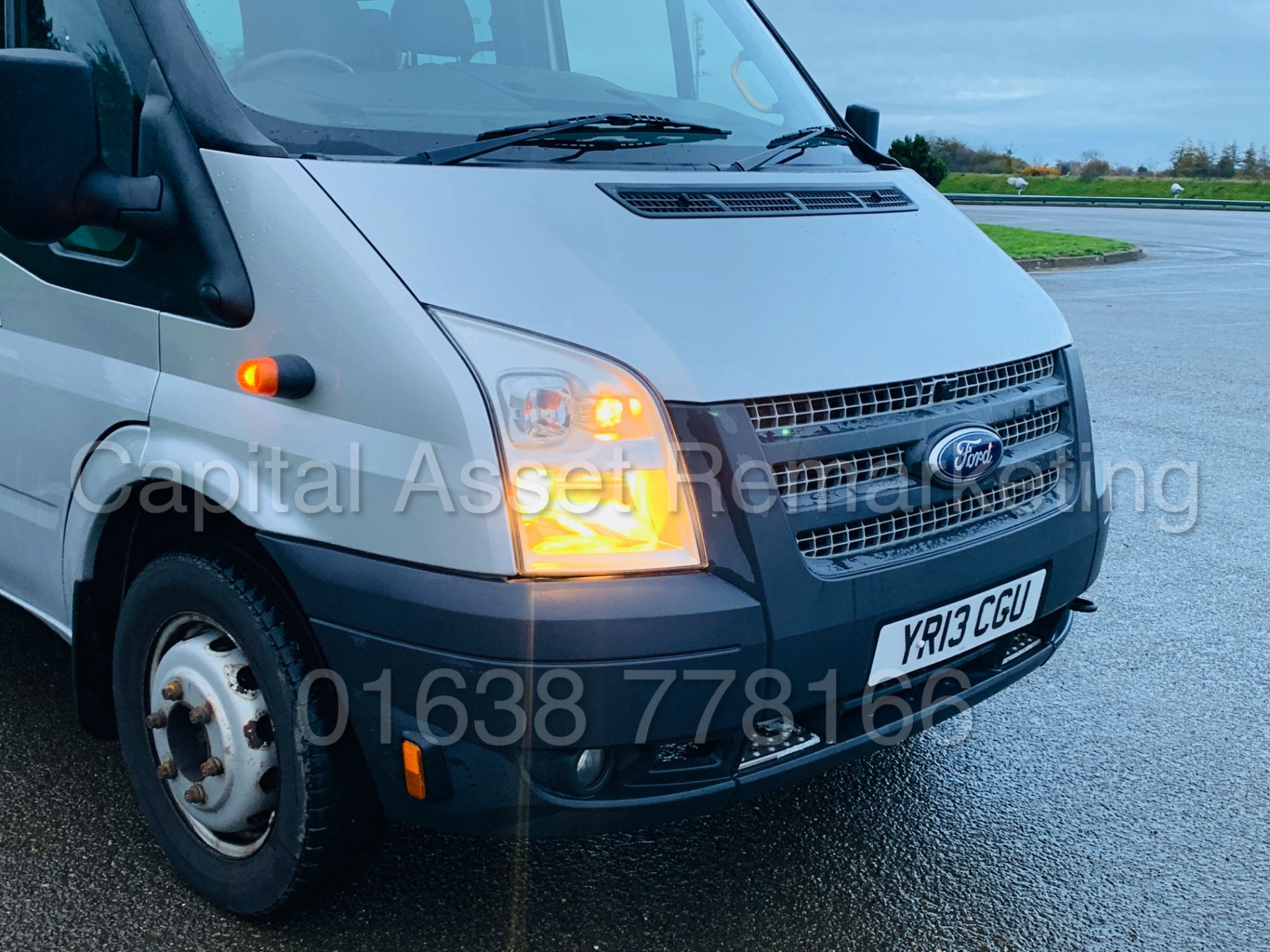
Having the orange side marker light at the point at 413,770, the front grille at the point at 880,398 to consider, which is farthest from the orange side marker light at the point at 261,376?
the front grille at the point at 880,398

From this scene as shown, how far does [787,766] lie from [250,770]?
3.48ft

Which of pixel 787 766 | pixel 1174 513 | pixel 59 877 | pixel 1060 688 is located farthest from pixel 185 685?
pixel 1174 513

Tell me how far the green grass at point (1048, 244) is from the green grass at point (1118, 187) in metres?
22.9

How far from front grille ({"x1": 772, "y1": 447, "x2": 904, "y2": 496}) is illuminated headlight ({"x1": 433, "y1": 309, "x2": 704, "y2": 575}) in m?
0.22

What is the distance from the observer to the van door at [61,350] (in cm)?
255

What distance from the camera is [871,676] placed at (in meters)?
2.43

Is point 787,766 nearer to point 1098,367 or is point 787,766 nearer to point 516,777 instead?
point 516,777

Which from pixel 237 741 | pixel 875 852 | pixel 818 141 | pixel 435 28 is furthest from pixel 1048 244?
pixel 237 741

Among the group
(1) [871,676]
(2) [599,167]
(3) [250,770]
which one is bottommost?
(3) [250,770]

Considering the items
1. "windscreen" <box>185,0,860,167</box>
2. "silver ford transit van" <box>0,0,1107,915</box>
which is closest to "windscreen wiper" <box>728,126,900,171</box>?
"windscreen" <box>185,0,860,167</box>

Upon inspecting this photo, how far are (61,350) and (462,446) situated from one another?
1.19 metres

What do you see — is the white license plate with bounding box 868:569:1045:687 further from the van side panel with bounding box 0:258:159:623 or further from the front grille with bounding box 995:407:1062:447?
the van side panel with bounding box 0:258:159:623

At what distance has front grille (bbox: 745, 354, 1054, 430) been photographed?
2295mm

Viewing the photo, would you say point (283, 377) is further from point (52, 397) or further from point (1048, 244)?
point (1048, 244)
